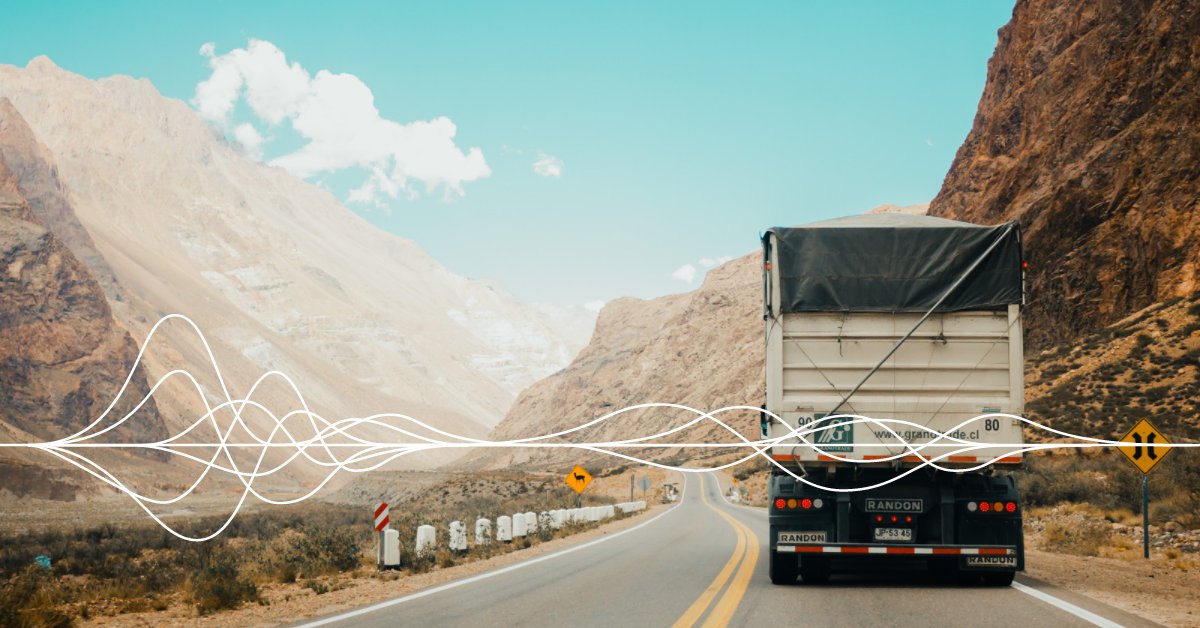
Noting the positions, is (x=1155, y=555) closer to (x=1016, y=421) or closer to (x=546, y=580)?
(x=1016, y=421)

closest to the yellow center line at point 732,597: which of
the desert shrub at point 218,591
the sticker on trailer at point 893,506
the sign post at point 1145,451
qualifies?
the sticker on trailer at point 893,506

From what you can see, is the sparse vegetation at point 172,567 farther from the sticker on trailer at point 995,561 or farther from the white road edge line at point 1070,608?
the white road edge line at point 1070,608

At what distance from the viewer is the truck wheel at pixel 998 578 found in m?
9.62

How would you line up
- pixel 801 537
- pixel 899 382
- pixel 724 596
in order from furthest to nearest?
pixel 801 537
pixel 899 382
pixel 724 596

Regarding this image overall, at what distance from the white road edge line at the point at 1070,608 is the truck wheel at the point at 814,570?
213 cm

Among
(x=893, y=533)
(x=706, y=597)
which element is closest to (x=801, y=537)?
(x=893, y=533)

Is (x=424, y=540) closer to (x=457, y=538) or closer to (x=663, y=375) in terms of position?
(x=457, y=538)

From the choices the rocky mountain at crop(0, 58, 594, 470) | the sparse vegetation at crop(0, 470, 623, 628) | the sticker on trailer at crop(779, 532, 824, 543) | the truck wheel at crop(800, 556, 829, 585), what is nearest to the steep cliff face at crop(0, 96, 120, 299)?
the rocky mountain at crop(0, 58, 594, 470)

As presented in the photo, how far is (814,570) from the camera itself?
33.2 feet

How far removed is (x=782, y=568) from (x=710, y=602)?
1593 millimetres

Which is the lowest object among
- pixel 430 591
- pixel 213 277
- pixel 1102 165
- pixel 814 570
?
pixel 430 591

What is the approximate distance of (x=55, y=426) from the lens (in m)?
72.8

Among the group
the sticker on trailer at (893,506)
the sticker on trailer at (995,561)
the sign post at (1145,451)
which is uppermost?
the sign post at (1145,451)

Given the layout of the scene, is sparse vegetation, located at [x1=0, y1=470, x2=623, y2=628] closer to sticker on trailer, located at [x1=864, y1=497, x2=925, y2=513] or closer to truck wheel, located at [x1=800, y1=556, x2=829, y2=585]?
truck wheel, located at [x1=800, y1=556, x2=829, y2=585]
